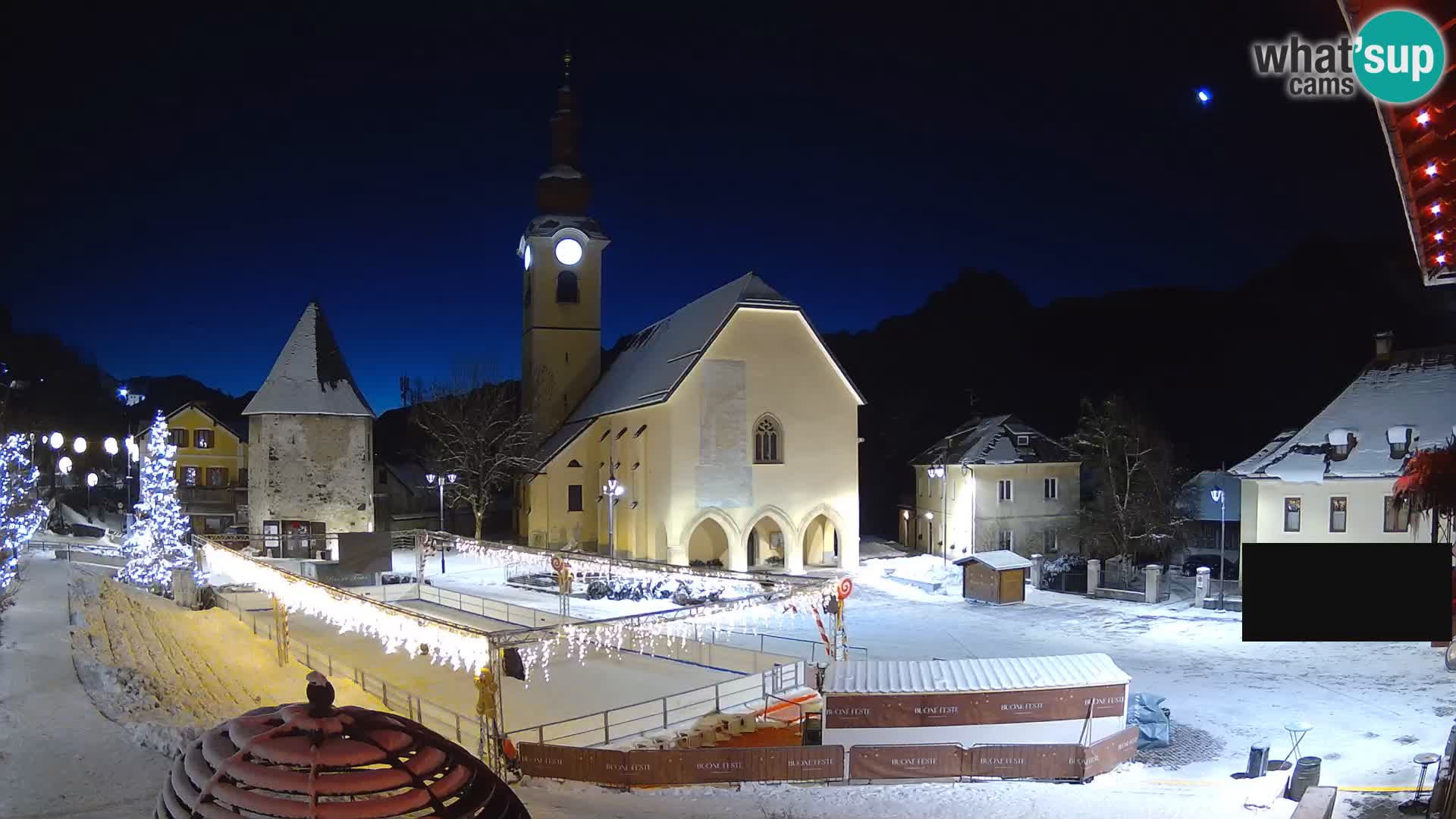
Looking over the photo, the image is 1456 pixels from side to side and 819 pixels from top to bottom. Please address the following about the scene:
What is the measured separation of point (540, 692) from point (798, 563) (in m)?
18.3

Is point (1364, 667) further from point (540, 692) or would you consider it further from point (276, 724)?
point (276, 724)

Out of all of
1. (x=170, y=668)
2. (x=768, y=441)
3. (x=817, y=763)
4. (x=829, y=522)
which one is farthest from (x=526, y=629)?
A: (x=829, y=522)

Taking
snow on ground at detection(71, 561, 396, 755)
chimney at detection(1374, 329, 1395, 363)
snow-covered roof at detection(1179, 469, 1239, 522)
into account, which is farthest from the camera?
snow-covered roof at detection(1179, 469, 1239, 522)

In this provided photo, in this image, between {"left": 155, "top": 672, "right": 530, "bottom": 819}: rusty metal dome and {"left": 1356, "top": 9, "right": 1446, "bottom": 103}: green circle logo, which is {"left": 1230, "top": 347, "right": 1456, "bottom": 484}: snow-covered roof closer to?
{"left": 1356, "top": 9, "right": 1446, "bottom": 103}: green circle logo

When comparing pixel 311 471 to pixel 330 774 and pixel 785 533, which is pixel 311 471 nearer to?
pixel 785 533

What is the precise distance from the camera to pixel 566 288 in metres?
46.6

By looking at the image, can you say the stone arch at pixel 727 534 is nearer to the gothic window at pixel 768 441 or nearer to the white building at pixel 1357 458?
the gothic window at pixel 768 441

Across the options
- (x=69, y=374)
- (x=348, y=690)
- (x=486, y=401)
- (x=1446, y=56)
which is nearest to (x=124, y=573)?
(x=348, y=690)

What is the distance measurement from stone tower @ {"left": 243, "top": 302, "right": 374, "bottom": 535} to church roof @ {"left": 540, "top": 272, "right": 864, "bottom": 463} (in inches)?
346

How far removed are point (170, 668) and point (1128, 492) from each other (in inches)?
1355

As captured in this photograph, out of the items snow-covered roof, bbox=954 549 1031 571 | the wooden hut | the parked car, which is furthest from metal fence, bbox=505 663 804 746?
the parked car

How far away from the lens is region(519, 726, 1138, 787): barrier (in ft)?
43.3

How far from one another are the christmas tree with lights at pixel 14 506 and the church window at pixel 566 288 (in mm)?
22934
